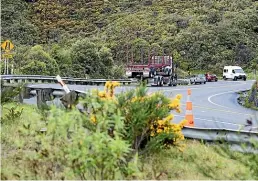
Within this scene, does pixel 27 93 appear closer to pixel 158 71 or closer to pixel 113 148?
pixel 113 148

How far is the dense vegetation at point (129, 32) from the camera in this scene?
50.1 m

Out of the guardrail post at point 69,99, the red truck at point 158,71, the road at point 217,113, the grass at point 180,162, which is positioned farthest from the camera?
the red truck at point 158,71

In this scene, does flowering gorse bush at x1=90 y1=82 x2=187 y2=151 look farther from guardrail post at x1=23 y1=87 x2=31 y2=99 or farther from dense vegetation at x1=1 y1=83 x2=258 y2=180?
guardrail post at x1=23 y1=87 x2=31 y2=99

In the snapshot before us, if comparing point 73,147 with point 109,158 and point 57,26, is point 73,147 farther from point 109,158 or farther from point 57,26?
point 57,26

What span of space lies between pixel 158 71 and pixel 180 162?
29569 mm

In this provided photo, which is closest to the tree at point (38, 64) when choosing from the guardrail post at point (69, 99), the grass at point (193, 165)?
the guardrail post at point (69, 99)

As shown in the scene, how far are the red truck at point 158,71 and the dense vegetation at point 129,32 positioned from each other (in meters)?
9.44

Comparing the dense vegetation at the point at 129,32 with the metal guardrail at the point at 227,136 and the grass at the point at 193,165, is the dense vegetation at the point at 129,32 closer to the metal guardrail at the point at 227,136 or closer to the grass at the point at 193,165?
the metal guardrail at the point at 227,136

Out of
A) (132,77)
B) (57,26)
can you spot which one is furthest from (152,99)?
(57,26)

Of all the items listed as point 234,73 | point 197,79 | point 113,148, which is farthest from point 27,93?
point 234,73

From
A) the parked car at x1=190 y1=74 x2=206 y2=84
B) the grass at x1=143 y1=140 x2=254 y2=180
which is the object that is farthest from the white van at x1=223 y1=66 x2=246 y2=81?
the grass at x1=143 y1=140 x2=254 y2=180

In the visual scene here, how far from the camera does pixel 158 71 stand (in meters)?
37.5

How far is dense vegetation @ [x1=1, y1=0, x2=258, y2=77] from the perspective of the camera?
50.1m

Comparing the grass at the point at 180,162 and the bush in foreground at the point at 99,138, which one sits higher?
the bush in foreground at the point at 99,138
